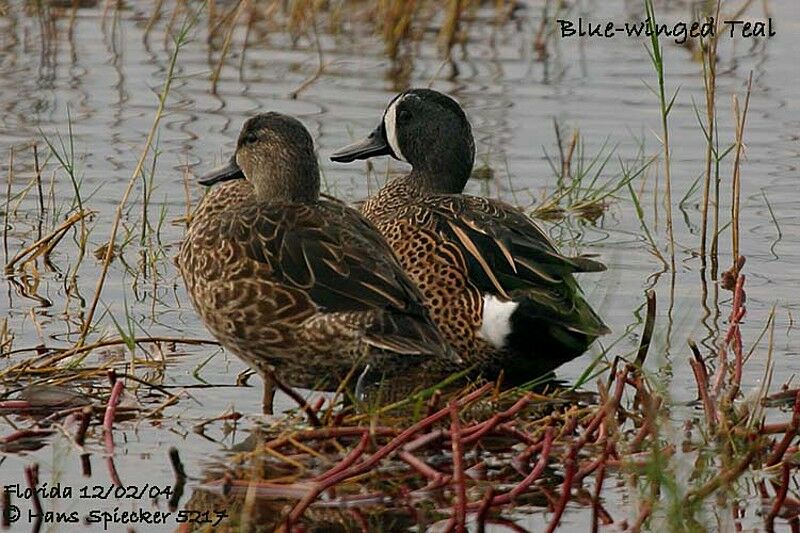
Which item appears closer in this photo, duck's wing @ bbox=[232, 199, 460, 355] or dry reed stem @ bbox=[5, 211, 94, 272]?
duck's wing @ bbox=[232, 199, 460, 355]

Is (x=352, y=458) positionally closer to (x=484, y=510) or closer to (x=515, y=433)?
(x=484, y=510)

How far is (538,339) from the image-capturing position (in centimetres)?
680

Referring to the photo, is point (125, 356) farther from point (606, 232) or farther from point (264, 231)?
point (606, 232)

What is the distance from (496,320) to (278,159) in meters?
0.99

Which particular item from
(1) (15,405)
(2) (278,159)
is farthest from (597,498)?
(2) (278,159)

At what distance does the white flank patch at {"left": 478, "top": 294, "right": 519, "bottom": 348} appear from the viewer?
22.3 ft

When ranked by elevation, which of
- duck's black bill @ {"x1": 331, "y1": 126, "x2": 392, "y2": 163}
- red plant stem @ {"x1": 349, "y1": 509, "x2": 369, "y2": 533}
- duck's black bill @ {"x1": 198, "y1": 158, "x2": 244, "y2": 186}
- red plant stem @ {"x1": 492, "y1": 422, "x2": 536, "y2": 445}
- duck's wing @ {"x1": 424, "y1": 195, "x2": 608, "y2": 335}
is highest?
duck's black bill @ {"x1": 198, "y1": 158, "x2": 244, "y2": 186}

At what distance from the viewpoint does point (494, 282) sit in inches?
268

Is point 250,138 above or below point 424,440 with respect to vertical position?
above

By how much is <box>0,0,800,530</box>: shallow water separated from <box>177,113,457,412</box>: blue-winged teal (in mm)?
255

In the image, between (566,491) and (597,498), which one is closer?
(566,491)

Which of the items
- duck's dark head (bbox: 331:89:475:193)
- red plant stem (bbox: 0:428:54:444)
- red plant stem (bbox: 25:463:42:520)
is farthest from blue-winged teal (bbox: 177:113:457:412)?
duck's dark head (bbox: 331:89:475:193)

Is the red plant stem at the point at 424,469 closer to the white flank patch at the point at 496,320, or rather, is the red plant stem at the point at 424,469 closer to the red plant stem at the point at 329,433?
the red plant stem at the point at 329,433

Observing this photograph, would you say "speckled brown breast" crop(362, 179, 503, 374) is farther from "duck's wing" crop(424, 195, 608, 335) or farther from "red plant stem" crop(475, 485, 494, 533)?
"red plant stem" crop(475, 485, 494, 533)
